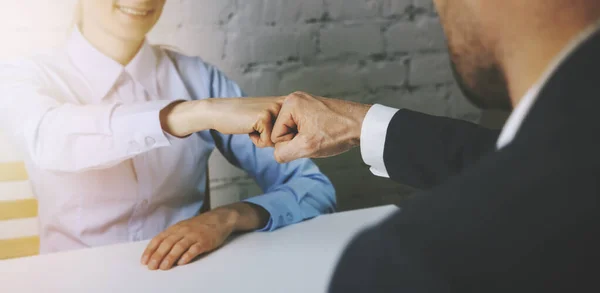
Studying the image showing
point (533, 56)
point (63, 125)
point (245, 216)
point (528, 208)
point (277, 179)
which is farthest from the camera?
point (277, 179)

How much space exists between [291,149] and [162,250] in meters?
0.26

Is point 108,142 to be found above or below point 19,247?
above

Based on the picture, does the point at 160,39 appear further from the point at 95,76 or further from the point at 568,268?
the point at 568,268

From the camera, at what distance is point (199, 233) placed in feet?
2.80

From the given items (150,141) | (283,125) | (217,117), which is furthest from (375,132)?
(150,141)

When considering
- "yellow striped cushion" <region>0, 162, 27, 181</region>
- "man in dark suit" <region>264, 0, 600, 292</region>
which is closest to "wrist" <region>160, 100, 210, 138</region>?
"yellow striped cushion" <region>0, 162, 27, 181</region>

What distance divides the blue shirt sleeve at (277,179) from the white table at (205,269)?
0.20 feet

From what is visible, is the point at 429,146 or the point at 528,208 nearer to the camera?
the point at 528,208

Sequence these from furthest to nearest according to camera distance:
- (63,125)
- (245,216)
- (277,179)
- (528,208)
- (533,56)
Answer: (277,179), (245,216), (63,125), (533,56), (528,208)

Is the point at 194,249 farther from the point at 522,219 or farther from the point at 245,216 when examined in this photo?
the point at 522,219

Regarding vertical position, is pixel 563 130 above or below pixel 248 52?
above

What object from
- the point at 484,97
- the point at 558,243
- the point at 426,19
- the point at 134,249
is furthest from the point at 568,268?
the point at 426,19

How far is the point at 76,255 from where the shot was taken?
83 centimetres

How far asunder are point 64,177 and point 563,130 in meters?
0.72
